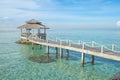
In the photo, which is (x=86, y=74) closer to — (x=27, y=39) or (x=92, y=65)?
(x=92, y=65)

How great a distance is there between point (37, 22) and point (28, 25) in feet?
5.60

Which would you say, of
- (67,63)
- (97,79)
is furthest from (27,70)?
(97,79)

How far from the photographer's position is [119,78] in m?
14.0

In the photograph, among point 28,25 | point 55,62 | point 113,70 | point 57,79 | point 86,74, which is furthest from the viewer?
point 28,25

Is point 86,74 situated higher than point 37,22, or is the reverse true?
point 37,22

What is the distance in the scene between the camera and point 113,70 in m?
19.6

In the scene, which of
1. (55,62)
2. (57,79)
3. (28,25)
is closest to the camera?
(57,79)

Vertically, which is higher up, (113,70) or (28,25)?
(28,25)

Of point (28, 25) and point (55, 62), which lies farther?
point (28, 25)

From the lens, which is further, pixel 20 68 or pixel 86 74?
pixel 20 68

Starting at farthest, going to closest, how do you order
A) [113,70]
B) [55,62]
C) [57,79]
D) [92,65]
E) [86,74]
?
[55,62] < [92,65] < [113,70] < [86,74] < [57,79]

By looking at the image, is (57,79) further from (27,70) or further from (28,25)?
(28,25)

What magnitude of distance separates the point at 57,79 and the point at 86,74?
3025mm

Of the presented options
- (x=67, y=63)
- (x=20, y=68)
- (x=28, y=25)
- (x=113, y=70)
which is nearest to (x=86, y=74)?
(x=113, y=70)
